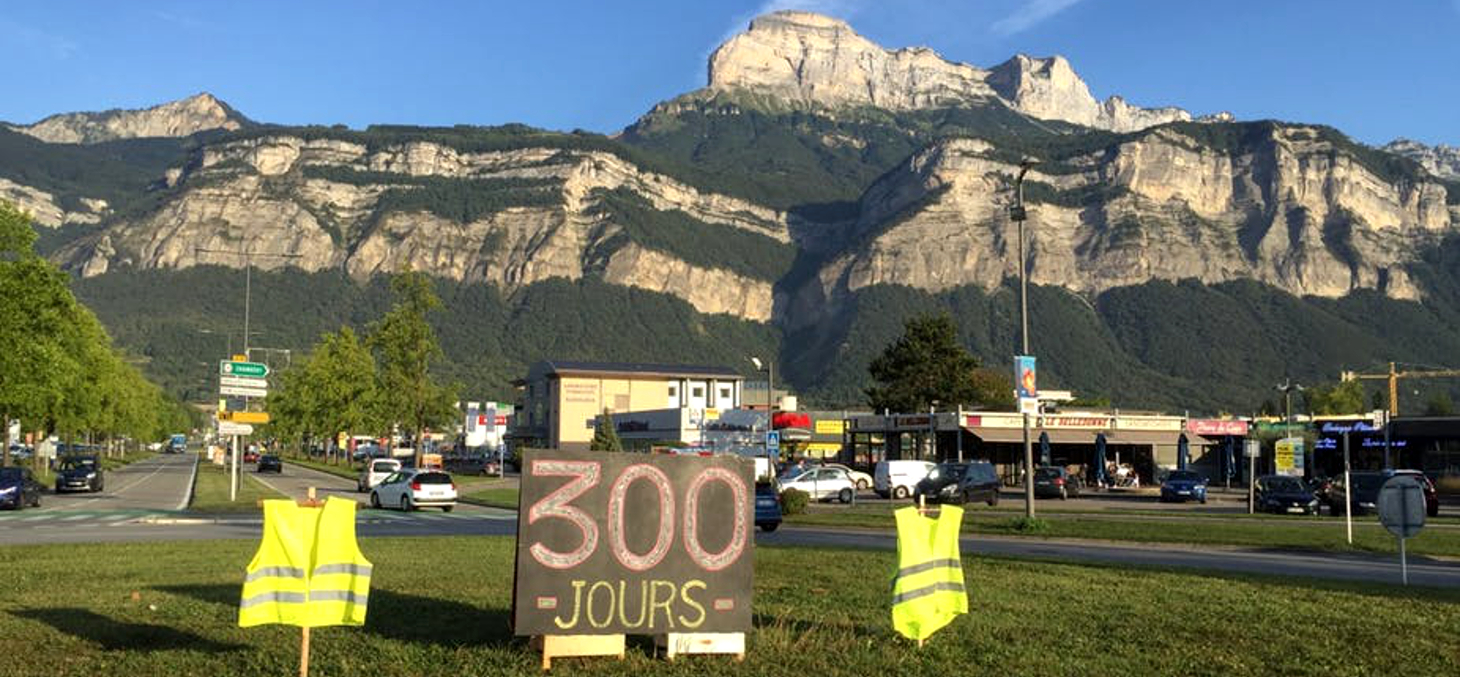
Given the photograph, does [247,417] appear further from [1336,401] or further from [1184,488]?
[1336,401]

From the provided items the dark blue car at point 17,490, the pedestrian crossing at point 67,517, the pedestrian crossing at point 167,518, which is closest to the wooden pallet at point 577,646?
the pedestrian crossing at point 167,518

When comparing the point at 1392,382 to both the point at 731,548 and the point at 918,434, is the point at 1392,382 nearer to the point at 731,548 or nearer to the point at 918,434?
the point at 918,434

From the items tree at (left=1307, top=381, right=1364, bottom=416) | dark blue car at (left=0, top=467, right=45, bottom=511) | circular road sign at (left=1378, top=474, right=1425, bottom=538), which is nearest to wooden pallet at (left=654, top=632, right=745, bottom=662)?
circular road sign at (left=1378, top=474, right=1425, bottom=538)

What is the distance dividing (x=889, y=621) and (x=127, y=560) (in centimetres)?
1311

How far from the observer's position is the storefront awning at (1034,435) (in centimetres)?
6738

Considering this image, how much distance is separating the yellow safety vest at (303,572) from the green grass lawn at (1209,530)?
22.7 meters

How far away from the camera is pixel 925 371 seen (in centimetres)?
9012

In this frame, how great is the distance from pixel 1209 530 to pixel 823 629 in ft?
73.7

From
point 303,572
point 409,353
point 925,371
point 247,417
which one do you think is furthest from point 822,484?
point 925,371

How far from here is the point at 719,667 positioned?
377 inches

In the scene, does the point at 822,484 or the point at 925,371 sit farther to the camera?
the point at 925,371

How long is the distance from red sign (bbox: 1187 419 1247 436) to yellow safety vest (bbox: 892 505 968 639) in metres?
A: 69.0

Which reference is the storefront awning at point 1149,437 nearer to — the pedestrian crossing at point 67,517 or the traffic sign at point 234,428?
the traffic sign at point 234,428

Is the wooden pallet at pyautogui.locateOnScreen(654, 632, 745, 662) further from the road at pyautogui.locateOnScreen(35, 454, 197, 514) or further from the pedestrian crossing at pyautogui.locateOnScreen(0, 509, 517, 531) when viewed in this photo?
the road at pyautogui.locateOnScreen(35, 454, 197, 514)
